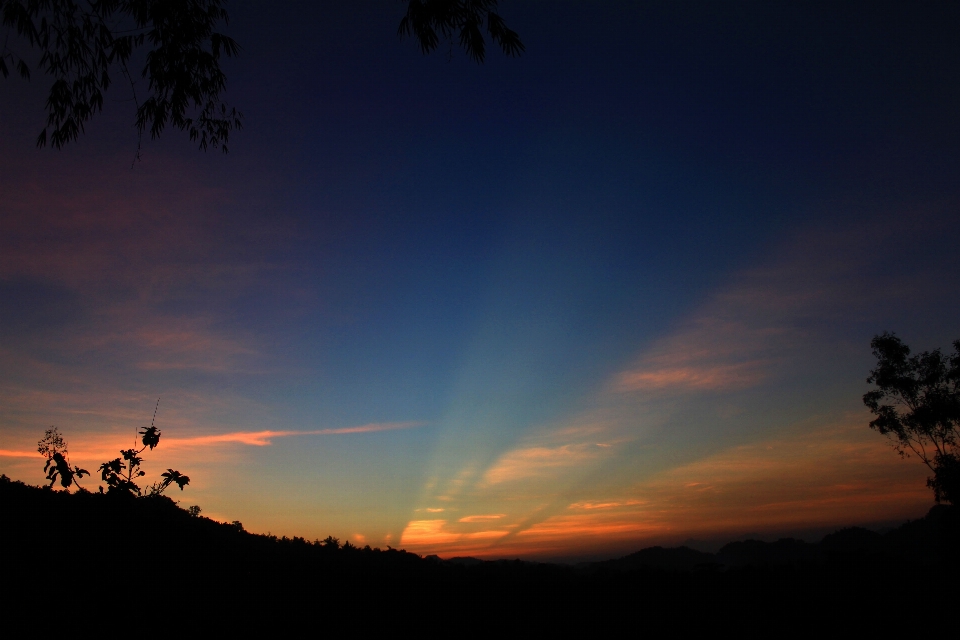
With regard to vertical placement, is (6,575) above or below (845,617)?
above

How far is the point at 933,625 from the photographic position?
384 inches

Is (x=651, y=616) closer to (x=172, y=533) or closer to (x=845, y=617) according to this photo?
(x=845, y=617)

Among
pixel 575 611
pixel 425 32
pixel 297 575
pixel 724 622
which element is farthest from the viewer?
pixel 297 575

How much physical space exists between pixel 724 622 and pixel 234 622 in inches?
363

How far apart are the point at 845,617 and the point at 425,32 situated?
44.9 feet

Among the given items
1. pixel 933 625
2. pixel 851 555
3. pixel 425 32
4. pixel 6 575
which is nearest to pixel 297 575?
pixel 6 575

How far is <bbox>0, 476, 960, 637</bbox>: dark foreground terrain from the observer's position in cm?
945

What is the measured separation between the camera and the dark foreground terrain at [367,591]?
372 inches

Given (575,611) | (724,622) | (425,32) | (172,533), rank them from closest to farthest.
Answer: (425,32)
(724,622)
(575,611)
(172,533)

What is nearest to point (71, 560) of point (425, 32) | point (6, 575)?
point (6, 575)

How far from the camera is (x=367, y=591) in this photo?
1176 cm

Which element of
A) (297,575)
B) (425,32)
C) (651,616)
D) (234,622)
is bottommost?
(651,616)

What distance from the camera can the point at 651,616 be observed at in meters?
10.1

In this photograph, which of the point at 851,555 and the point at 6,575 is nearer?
the point at 6,575
